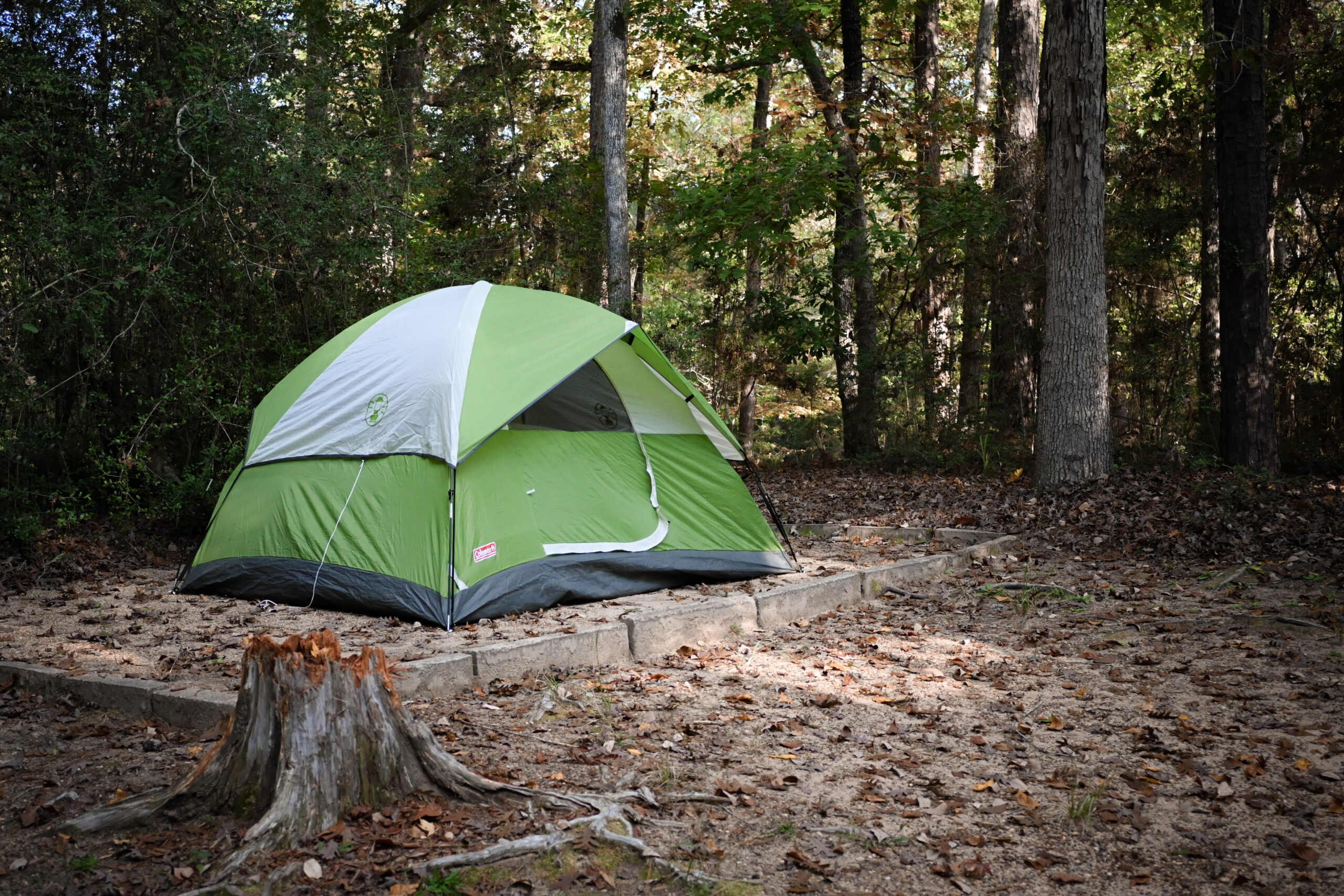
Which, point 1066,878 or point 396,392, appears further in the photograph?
point 396,392

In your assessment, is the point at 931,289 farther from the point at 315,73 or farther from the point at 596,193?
the point at 315,73

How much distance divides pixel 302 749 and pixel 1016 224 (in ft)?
36.4

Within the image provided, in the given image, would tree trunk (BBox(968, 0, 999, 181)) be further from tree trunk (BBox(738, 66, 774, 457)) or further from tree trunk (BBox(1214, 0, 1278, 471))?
tree trunk (BBox(1214, 0, 1278, 471))

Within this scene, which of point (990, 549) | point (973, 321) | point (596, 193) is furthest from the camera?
point (596, 193)

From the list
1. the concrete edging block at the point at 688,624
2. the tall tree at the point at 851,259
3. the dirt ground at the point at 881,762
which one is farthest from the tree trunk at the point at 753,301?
the dirt ground at the point at 881,762

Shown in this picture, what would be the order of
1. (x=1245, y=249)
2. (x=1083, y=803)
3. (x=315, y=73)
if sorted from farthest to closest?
(x=315, y=73) < (x=1245, y=249) < (x=1083, y=803)

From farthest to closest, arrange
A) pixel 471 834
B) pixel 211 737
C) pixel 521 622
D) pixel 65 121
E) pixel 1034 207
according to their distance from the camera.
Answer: pixel 1034 207 < pixel 65 121 < pixel 521 622 < pixel 211 737 < pixel 471 834

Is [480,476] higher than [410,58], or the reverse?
[410,58]

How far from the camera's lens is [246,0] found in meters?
8.98

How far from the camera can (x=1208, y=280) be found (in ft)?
37.0

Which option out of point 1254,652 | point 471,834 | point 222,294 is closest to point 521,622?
point 471,834

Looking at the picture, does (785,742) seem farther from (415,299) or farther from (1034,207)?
(1034,207)

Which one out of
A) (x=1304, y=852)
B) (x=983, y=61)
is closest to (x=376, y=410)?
(x=1304, y=852)

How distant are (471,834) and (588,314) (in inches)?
170
